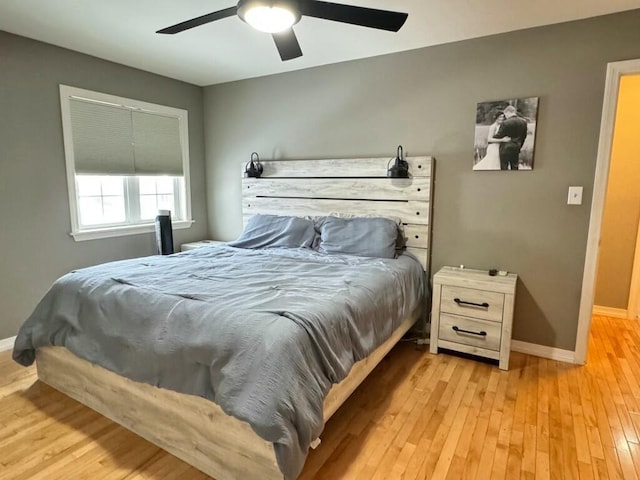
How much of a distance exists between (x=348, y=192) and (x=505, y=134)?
52.5 inches

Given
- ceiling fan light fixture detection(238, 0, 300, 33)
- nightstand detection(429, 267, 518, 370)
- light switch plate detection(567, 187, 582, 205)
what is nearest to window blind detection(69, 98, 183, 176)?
ceiling fan light fixture detection(238, 0, 300, 33)

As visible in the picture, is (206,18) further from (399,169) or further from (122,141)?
(122,141)

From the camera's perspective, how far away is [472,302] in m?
2.68

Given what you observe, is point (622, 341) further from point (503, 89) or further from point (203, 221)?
point (203, 221)

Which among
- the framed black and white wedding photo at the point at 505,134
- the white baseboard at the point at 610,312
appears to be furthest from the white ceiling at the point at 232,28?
the white baseboard at the point at 610,312

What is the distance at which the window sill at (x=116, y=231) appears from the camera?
330cm

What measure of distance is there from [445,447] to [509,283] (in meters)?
1.24

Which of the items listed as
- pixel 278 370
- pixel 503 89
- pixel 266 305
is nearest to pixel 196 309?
pixel 266 305

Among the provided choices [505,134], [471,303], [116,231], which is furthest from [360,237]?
[116,231]

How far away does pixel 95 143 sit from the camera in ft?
11.0

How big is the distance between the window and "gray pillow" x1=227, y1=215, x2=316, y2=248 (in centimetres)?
114

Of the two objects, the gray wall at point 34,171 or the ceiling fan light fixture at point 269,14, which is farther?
the gray wall at point 34,171

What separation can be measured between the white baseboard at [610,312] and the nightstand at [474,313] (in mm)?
1686

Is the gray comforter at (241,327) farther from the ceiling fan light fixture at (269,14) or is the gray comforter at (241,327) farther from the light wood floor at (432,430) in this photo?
the ceiling fan light fixture at (269,14)
